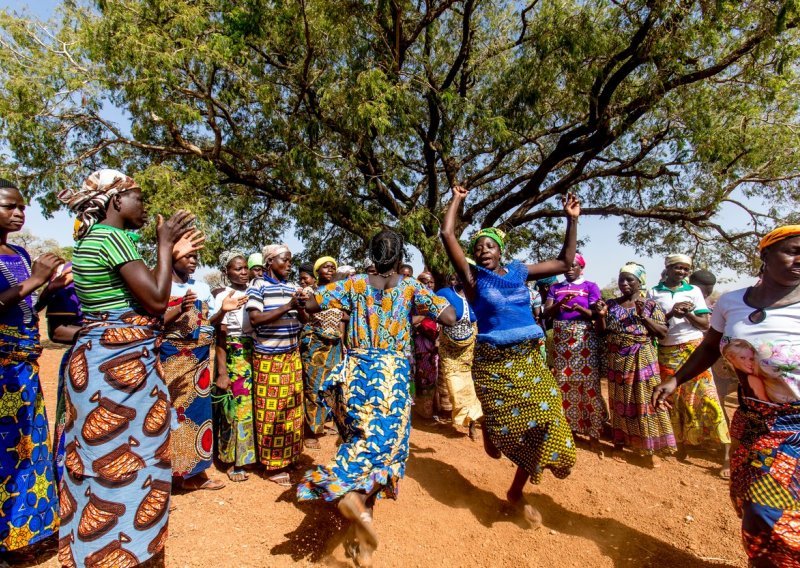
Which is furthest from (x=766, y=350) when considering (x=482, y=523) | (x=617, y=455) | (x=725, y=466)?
(x=617, y=455)

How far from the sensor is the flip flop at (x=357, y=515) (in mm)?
2561

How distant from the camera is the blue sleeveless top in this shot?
3357 mm

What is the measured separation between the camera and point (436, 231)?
323 inches

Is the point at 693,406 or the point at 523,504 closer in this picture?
the point at 523,504

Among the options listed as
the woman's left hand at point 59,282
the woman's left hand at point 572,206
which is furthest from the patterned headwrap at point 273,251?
the woman's left hand at point 572,206

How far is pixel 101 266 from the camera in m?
2.15

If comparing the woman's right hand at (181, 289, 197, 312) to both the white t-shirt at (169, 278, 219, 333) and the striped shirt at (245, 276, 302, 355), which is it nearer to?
the white t-shirt at (169, 278, 219, 333)

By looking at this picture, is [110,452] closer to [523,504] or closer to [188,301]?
[188,301]

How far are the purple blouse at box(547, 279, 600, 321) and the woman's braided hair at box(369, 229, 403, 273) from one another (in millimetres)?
2828

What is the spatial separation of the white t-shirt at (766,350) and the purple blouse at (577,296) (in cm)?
284

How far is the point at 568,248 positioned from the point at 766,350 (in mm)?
1390

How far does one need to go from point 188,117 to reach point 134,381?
236 inches

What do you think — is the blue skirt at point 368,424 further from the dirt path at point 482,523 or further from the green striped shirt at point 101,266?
the green striped shirt at point 101,266

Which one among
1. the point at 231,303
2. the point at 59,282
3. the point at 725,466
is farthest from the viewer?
the point at 725,466
